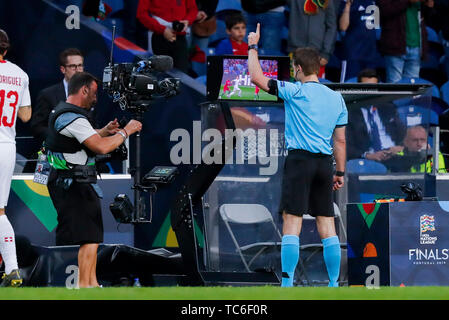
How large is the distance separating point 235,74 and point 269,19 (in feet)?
10.8

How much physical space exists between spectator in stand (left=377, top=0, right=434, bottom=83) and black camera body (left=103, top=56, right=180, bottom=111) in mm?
4929

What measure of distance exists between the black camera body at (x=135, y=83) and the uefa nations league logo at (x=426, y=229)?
2.53 m

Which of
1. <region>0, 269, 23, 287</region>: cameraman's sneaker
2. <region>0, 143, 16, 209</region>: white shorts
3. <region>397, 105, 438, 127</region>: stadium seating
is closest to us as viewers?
<region>0, 269, 23, 287</region>: cameraman's sneaker

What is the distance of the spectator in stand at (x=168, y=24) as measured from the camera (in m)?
11.9

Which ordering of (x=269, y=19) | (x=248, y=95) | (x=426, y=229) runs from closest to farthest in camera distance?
(x=426, y=229), (x=248, y=95), (x=269, y=19)

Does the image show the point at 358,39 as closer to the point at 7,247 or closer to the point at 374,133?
the point at 374,133

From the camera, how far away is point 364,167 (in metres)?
10.7

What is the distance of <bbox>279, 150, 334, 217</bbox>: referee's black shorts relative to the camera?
8.30m

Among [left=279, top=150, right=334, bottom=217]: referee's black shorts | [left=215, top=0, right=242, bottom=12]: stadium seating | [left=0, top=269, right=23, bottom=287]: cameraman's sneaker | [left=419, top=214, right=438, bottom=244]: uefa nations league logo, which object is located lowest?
[left=0, top=269, right=23, bottom=287]: cameraman's sneaker

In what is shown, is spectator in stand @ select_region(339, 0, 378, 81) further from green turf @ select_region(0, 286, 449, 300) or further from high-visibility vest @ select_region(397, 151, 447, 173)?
green turf @ select_region(0, 286, 449, 300)

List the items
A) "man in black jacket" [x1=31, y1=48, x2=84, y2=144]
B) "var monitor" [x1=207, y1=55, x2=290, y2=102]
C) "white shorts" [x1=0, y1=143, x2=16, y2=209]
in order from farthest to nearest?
"man in black jacket" [x1=31, y1=48, x2=84, y2=144] < "var monitor" [x1=207, y1=55, x2=290, y2=102] < "white shorts" [x1=0, y1=143, x2=16, y2=209]

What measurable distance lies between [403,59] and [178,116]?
3461 millimetres

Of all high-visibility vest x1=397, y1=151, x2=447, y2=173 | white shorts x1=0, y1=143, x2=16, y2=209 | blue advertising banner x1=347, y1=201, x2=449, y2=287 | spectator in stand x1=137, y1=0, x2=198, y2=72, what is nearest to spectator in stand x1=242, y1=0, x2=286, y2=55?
spectator in stand x1=137, y1=0, x2=198, y2=72

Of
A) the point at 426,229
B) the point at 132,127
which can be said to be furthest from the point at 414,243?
the point at 132,127
